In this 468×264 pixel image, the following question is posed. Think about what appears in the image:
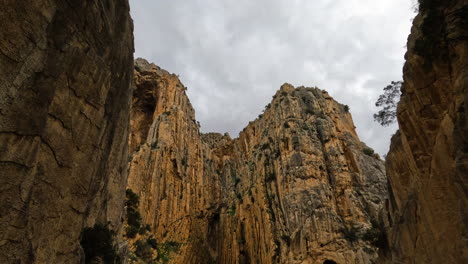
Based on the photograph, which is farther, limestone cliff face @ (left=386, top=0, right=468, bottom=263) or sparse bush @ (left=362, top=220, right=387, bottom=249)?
sparse bush @ (left=362, top=220, right=387, bottom=249)

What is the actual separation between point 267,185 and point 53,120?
114 feet

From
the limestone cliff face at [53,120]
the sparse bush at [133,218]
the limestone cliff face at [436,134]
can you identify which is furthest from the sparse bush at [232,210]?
the limestone cliff face at [53,120]

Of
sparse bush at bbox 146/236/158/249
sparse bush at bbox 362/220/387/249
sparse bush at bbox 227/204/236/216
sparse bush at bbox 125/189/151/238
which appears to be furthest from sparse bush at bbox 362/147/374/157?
A: sparse bush at bbox 125/189/151/238

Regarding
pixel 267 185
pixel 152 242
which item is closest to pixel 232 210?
pixel 267 185

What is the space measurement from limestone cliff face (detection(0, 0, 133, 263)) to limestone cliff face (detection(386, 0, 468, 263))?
1296cm

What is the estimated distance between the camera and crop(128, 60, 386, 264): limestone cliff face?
3222 centimetres

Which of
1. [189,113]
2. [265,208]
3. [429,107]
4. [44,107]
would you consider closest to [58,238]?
[44,107]

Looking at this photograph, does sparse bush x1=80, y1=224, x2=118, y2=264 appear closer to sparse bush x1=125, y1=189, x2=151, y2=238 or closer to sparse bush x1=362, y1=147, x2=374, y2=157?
sparse bush x1=125, y1=189, x2=151, y2=238

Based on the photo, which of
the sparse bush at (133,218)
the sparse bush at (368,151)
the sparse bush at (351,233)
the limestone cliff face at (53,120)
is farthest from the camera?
the sparse bush at (368,151)

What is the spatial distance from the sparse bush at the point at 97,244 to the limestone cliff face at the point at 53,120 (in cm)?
55

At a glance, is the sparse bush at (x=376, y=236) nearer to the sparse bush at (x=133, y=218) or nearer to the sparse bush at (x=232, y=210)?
the sparse bush at (x=232, y=210)

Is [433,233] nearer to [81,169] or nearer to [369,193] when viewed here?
[81,169]

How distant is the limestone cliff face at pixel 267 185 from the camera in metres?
32.2

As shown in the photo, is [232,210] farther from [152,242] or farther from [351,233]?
[351,233]
